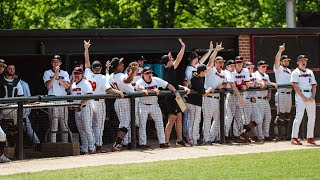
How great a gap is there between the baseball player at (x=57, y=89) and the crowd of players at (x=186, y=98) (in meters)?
0.02

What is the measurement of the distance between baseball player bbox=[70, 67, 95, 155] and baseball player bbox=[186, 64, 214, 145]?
205cm

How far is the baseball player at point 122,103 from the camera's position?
54.7 ft

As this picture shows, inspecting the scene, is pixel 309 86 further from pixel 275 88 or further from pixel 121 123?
pixel 121 123

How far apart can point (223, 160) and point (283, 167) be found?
1332 millimetres

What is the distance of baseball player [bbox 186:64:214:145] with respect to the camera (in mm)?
17438

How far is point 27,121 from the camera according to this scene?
16.7 meters

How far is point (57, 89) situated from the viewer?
1748cm

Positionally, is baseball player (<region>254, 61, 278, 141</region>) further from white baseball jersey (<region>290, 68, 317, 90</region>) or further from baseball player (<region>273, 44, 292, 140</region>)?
white baseball jersey (<region>290, 68, 317, 90</region>)

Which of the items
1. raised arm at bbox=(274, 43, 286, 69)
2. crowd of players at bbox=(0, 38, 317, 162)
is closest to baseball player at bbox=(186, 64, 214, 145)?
crowd of players at bbox=(0, 38, 317, 162)

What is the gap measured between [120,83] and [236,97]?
9.02ft

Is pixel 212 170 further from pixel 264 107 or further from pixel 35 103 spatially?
pixel 264 107

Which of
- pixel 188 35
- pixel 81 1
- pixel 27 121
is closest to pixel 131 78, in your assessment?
pixel 27 121

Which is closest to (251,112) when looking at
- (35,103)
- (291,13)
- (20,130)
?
(35,103)

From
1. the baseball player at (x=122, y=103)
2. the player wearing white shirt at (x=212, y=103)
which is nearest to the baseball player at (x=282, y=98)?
the player wearing white shirt at (x=212, y=103)
